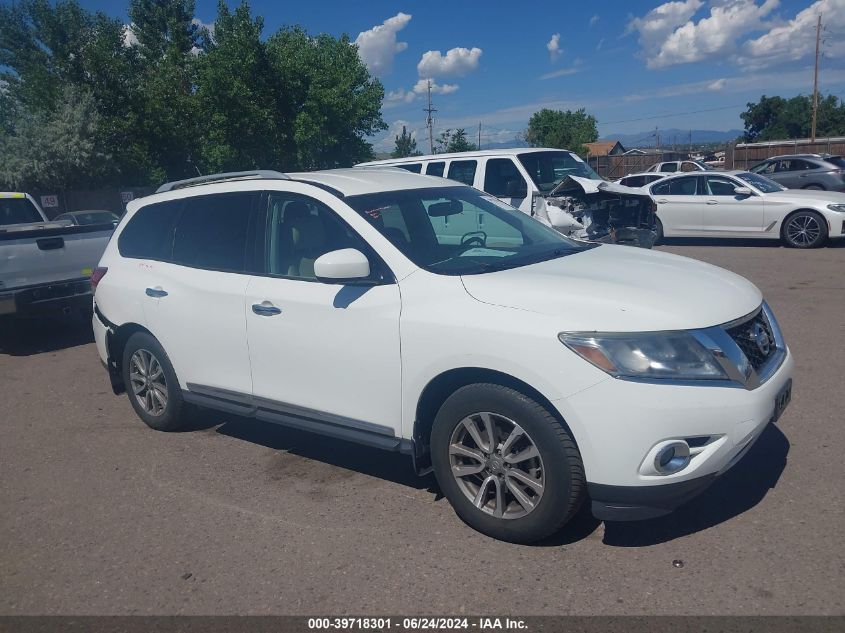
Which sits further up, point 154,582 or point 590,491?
point 590,491

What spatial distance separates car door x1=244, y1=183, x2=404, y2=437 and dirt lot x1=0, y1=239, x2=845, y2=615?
0.55 metres

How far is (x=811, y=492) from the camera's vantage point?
156 inches

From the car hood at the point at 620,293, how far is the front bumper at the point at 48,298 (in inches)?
258

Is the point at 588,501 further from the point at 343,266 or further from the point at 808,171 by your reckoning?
the point at 808,171

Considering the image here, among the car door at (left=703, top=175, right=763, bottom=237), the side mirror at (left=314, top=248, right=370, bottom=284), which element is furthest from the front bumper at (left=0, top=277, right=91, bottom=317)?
the car door at (left=703, top=175, right=763, bottom=237)

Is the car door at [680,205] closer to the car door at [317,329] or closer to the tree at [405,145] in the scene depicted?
the car door at [317,329]

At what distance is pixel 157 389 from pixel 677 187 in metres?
12.7

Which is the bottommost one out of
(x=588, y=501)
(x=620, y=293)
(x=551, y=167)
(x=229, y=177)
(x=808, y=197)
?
(x=588, y=501)

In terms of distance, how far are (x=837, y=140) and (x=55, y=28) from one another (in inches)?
1756

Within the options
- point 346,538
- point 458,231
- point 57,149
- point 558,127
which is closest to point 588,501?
point 346,538

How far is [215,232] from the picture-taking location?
500 cm

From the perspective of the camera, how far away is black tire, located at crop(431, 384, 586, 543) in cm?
334

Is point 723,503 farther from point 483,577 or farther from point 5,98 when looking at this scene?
point 5,98

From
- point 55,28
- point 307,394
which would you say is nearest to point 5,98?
point 55,28
